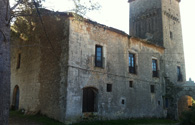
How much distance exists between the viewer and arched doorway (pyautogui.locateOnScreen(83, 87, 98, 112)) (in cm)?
1281

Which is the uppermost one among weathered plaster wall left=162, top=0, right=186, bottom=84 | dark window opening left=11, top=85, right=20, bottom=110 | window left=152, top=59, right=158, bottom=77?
weathered plaster wall left=162, top=0, right=186, bottom=84

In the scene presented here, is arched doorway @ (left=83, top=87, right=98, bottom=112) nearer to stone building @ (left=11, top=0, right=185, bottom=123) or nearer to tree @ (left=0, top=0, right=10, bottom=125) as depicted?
stone building @ (left=11, top=0, right=185, bottom=123)

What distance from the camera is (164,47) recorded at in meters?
19.0

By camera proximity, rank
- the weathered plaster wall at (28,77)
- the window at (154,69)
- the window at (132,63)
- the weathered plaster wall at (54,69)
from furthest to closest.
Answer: the window at (154,69)
the window at (132,63)
the weathered plaster wall at (28,77)
the weathered plaster wall at (54,69)

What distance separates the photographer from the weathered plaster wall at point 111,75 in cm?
1174

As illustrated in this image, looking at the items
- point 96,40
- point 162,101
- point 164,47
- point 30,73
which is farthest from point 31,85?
point 164,47

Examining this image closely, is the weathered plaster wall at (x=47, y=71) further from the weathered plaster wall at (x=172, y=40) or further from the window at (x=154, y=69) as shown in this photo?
the weathered plaster wall at (x=172, y=40)

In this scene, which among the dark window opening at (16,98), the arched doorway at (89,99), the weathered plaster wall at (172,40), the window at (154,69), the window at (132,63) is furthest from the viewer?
the weathered plaster wall at (172,40)

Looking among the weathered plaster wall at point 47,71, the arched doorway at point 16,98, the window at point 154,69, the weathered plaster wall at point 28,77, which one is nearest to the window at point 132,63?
the window at point 154,69

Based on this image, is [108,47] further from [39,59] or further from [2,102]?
[2,102]

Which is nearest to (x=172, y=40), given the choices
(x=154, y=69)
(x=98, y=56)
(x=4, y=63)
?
(x=154, y=69)

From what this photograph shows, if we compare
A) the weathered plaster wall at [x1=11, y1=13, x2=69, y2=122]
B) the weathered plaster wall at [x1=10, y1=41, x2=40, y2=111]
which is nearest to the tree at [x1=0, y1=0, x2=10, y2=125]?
the weathered plaster wall at [x1=11, y1=13, x2=69, y2=122]

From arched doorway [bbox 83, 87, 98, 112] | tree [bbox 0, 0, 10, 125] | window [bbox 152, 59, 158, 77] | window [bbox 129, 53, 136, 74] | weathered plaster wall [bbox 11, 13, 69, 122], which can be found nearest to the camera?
tree [bbox 0, 0, 10, 125]

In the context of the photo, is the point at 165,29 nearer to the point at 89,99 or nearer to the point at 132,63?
the point at 132,63
